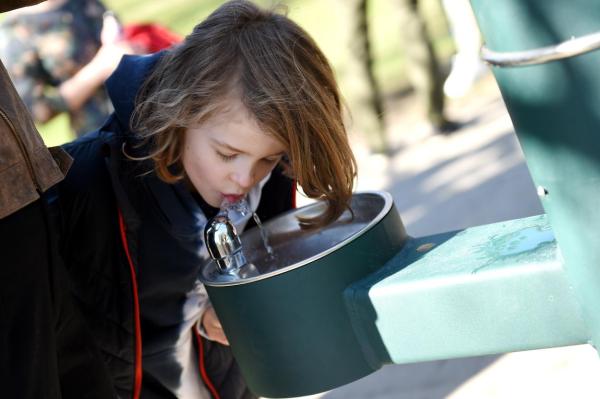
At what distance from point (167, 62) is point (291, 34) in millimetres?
224

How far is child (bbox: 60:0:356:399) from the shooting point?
5.19 ft

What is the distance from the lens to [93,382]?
146cm

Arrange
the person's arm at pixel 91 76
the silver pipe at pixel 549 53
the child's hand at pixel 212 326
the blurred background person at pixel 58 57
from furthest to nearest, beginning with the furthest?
the blurred background person at pixel 58 57
the person's arm at pixel 91 76
the child's hand at pixel 212 326
the silver pipe at pixel 549 53

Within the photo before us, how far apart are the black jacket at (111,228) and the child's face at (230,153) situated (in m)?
0.11

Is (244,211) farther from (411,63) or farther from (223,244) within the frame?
(411,63)

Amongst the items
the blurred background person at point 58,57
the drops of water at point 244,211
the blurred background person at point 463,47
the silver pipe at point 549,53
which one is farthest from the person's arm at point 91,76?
the silver pipe at point 549,53

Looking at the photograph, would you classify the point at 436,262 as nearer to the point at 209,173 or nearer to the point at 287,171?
the point at 209,173

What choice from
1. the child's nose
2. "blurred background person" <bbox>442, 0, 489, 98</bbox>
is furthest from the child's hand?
"blurred background person" <bbox>442, 0, 489, 98</bbox>

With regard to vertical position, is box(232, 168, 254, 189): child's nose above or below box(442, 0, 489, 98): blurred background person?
above

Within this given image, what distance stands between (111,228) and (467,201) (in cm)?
188

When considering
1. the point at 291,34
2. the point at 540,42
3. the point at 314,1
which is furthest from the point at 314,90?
the point at 314,1

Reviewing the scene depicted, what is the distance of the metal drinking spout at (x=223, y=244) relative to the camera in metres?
1.40

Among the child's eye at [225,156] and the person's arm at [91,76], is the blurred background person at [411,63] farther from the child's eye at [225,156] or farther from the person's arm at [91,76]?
the child's eye at [225,156]

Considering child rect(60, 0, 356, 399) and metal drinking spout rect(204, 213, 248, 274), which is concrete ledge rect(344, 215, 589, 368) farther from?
child rect(60, 0, 356, 399)
